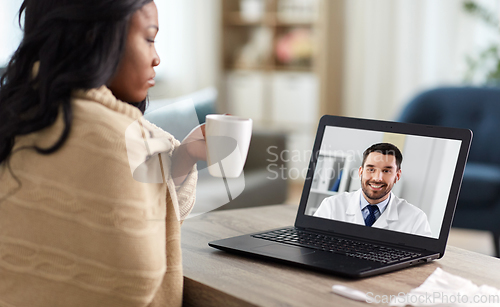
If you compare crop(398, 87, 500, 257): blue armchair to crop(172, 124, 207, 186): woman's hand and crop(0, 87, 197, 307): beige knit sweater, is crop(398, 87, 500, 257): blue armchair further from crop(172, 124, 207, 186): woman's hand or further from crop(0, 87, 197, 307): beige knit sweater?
crop(0, 87, 197, 307): beige knit sweater

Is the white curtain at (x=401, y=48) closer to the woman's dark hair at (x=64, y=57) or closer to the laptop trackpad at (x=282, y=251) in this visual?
the laptop trackpad at (x=282, y=251)

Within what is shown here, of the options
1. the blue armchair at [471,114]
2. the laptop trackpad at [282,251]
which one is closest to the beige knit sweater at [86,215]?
the laptop trackpad at [282,251]

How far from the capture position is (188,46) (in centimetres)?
416

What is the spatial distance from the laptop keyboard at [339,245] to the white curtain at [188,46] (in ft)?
10.4

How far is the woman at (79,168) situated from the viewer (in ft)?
2.04

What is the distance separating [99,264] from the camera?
2.05 feet

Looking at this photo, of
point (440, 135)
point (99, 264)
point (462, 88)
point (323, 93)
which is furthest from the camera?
point (323, 93)

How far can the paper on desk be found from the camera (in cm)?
64

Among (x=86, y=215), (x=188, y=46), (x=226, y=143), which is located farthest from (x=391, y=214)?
(x=188, y=46)

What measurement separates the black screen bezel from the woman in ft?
1.09

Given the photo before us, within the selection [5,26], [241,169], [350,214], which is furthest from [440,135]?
[5,26]

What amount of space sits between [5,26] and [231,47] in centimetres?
200

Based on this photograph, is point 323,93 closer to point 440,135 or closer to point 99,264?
point 440,135

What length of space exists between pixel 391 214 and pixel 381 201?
3 centimetres
